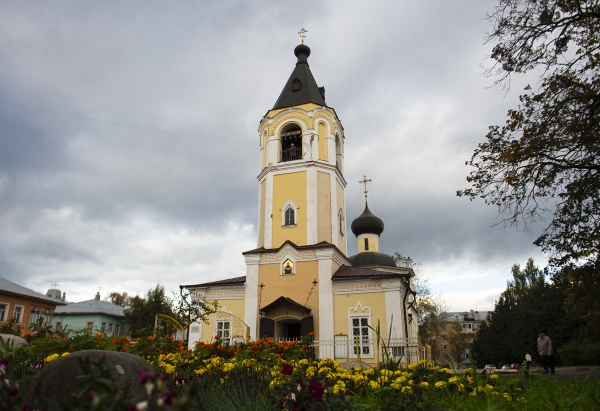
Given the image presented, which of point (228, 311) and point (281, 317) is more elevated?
point (228, 311)

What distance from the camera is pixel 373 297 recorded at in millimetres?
16734

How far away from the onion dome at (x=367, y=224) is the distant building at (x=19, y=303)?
19014 mm

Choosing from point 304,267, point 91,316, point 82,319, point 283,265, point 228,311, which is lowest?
point 228,311

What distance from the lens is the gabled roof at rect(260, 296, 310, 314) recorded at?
55.2 feet

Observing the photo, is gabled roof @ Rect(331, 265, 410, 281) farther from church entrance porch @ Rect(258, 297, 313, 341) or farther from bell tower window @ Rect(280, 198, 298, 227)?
bell tower window @ Rect(280, 198, 298, 227)

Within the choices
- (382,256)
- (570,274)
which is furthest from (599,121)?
(382,256)

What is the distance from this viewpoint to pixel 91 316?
38.4 meters

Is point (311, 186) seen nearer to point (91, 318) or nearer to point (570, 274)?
point (570, 274)

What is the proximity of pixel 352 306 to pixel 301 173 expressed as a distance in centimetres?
631

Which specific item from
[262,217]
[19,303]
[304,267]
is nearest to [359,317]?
[304,267]

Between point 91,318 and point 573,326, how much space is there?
126 feet

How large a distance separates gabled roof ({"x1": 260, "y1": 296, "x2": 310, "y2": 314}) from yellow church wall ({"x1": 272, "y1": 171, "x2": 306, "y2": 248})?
104 inches

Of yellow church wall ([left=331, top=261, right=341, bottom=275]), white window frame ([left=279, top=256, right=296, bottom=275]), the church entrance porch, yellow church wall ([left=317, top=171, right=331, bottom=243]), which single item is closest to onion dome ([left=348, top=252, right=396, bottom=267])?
yellow church wall ([left=317, top=171, right=331, bottom=243])

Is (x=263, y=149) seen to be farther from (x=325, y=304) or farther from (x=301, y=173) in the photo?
(x=325, y=304)
